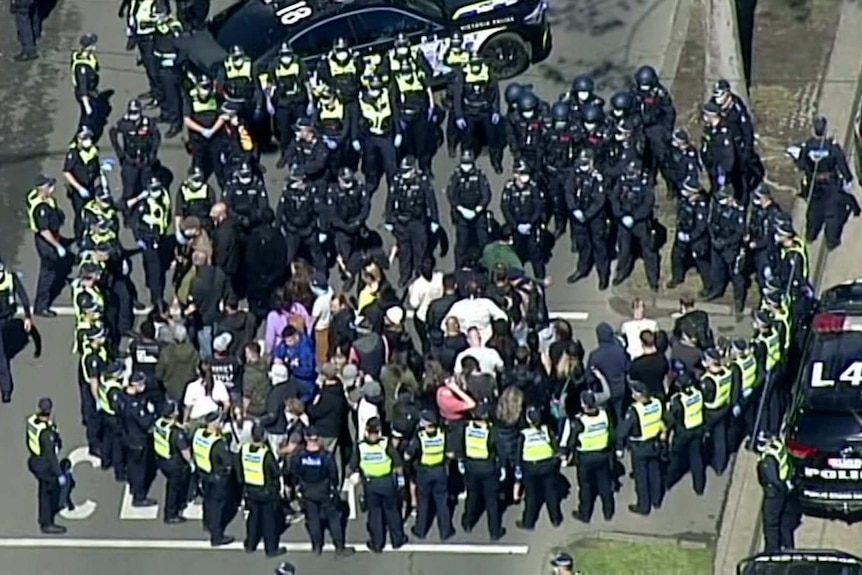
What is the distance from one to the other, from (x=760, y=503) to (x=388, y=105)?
6.63 metres

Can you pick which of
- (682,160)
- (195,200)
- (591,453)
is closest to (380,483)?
(591,453)

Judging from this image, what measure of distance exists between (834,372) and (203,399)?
5.69m

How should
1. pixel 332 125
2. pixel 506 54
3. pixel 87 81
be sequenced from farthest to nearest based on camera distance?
pixel 506 54
pixel 87 81
pixel 332 125

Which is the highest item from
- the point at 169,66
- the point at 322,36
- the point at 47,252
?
the point at 322,36

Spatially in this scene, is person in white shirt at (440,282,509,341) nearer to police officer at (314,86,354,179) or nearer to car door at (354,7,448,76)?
police officer at (314,86,354,179)

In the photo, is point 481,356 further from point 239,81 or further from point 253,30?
point 253,30

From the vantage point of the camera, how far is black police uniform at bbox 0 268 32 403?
26672 millimetres

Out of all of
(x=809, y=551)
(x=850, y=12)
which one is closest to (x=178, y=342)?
(x=809, y=551)

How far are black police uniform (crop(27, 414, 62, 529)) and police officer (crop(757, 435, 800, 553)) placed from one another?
620cm

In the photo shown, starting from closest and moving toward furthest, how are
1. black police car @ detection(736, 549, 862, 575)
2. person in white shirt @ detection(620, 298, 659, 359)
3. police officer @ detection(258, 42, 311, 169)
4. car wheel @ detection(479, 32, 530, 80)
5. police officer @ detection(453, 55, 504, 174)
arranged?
black police car @ detection(736, 549, 862, 575), person in white shirt @ detection(620, 298, 659, 359), police officer @ detection(453, 55, 504, 174), police officer @ detection(258, 42, 311, 169), car wheel @ detection(479, 32, 530, 80)

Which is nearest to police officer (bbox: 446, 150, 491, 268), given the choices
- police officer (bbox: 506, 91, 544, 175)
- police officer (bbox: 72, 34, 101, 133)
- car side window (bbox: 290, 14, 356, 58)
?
police officer (bbox: 506, 91, 544, 175)

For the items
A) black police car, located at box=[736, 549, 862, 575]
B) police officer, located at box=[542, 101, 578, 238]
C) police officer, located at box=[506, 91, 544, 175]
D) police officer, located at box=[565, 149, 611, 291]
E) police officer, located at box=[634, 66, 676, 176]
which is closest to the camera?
black police car, located at box=[736, 549, 862, 575]

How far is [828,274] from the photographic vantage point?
28.7 metres

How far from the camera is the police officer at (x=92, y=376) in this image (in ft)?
83.6
